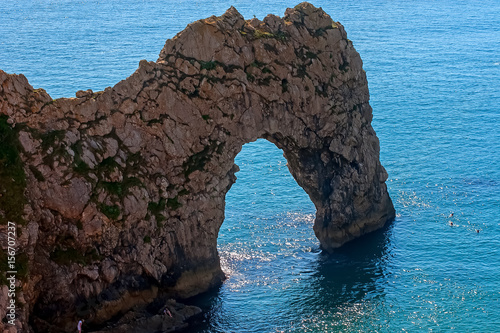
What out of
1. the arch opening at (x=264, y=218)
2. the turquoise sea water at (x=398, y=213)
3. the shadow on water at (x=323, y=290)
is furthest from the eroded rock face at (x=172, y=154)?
the arch opening at (x=264, y=218)

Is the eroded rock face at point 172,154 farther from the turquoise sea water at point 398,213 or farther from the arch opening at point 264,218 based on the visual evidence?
the arch opening at point 264,218

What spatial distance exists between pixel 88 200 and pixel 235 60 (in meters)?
19.3

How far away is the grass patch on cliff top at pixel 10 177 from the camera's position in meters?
54.0

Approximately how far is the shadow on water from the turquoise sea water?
5.6 inches

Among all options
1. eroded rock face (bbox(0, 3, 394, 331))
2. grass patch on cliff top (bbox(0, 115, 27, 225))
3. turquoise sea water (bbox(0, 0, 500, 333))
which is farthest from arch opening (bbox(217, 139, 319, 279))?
grass patch on cliff top (bbox(0, 115, 27, 225))

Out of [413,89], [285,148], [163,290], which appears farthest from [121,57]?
[163,290]

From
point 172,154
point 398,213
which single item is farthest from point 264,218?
point 172,154

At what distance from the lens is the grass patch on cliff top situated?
54.0 meters

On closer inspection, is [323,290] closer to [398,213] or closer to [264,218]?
[264,218]

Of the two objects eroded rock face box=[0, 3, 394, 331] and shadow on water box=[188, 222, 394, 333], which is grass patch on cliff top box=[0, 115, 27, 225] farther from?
shadow on water box=[188, 222, 394, 333]

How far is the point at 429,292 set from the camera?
67688 mm

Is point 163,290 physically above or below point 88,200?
below

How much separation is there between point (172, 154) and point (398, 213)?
33.4 metres

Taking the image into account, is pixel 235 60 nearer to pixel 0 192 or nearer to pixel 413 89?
pixel 0 192
